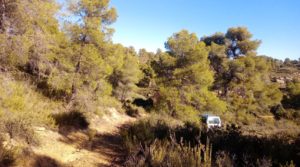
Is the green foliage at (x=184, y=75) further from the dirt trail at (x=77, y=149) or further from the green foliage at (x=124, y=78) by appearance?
the green foliage at (x=124, y=78)

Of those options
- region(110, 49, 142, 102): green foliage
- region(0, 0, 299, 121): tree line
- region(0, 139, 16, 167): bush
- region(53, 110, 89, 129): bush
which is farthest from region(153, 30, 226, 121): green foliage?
region(0, 139, 16, 167): bush

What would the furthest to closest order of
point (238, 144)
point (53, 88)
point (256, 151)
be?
point (53, 88) → point (238, 144) → point (256, 151)

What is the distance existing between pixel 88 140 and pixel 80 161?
9.37 feet

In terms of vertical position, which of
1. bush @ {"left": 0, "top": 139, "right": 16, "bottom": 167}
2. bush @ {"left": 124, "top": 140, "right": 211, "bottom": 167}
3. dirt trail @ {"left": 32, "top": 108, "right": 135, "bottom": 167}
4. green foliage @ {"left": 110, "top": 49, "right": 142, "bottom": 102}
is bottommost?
dirt trail @ {"left": 32, "top": 108, "right": 135, "bottom": 167}

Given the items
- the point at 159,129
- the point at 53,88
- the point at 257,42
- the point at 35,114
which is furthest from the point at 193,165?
the point at 257,42

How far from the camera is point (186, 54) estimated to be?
19484 millimetres

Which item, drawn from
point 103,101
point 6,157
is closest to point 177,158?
point 6,157

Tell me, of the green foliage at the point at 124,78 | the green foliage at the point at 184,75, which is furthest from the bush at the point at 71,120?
the green foliage at the point at 124,78

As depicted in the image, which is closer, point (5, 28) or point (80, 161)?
point (80, 161)

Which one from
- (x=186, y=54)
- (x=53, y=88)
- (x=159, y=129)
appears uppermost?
(x=186, y=54)

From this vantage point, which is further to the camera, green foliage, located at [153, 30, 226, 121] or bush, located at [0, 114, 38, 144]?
green foliage, located at [153, 30, 226, 121]

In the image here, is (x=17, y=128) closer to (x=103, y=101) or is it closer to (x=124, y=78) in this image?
(x=103, y=101)

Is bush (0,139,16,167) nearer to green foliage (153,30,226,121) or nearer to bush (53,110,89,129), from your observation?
bush (53,110,89,129)

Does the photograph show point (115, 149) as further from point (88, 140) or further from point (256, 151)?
point (256, 151)
